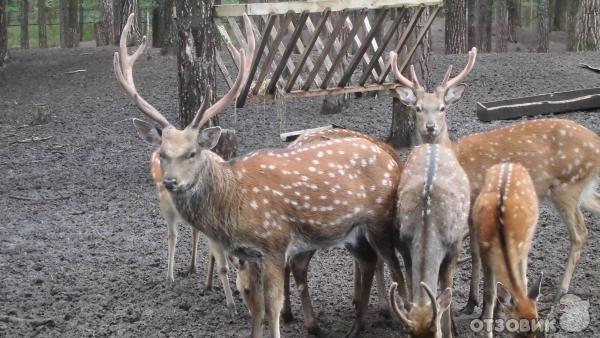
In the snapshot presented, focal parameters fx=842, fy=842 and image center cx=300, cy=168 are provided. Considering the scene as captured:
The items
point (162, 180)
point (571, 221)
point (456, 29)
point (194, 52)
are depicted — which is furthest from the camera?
point (456, 29)

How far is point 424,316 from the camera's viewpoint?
4770mm

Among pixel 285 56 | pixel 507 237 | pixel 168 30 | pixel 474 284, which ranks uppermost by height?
pixel 168 30

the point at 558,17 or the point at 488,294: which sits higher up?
the point at 558,17

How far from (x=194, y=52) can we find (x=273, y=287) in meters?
4.74

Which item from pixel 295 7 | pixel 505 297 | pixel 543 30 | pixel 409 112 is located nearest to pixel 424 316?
pixel 505 297

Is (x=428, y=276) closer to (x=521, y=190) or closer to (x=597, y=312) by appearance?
(x=521, y=190)

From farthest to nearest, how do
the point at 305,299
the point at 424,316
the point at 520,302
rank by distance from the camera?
1. the point at 305,299
2. the point at 520,302
3. the point at 424,316

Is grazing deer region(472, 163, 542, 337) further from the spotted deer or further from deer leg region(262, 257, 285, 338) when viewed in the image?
deer leg region(262, 257, 285, 338)

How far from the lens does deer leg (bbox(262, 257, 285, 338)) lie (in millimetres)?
5258

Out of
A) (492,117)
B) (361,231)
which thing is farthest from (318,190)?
(492,117)

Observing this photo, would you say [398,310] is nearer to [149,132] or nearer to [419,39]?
[149,132]

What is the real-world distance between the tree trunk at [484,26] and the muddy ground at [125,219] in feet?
27.2

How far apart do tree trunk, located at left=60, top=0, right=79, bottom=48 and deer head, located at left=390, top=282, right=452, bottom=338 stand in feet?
74.0

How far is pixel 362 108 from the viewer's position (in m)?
12.4
